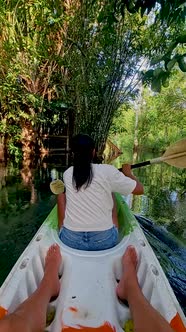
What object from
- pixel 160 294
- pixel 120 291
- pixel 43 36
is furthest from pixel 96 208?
pixel 43 36

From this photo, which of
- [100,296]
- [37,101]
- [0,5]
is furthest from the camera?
[37,101]

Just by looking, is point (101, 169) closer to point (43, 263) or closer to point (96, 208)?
point (96, 208)

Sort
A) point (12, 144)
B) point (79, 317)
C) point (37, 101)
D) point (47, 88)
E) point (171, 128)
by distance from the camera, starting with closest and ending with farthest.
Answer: point (79, 317), point (37, 101), point (12, 144), point (47, 88), point (171, 128)

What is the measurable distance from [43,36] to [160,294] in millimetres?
10022

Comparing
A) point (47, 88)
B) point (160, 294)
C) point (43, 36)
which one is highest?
point (43, 36)

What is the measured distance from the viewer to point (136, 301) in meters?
1.69

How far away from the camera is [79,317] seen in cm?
173

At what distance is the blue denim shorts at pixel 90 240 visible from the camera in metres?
2.27

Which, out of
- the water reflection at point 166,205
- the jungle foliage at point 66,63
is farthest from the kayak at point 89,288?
the jungle foliage at point 66,63

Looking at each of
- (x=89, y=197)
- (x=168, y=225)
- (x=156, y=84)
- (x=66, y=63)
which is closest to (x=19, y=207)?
(x=168, y=225)

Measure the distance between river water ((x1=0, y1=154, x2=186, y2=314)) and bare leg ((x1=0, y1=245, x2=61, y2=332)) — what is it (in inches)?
43.1

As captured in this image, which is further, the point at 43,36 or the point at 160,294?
the point at 43,36

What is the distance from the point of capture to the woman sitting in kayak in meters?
2.23

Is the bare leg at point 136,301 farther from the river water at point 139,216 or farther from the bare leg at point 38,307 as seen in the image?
the river water at point 139,216
